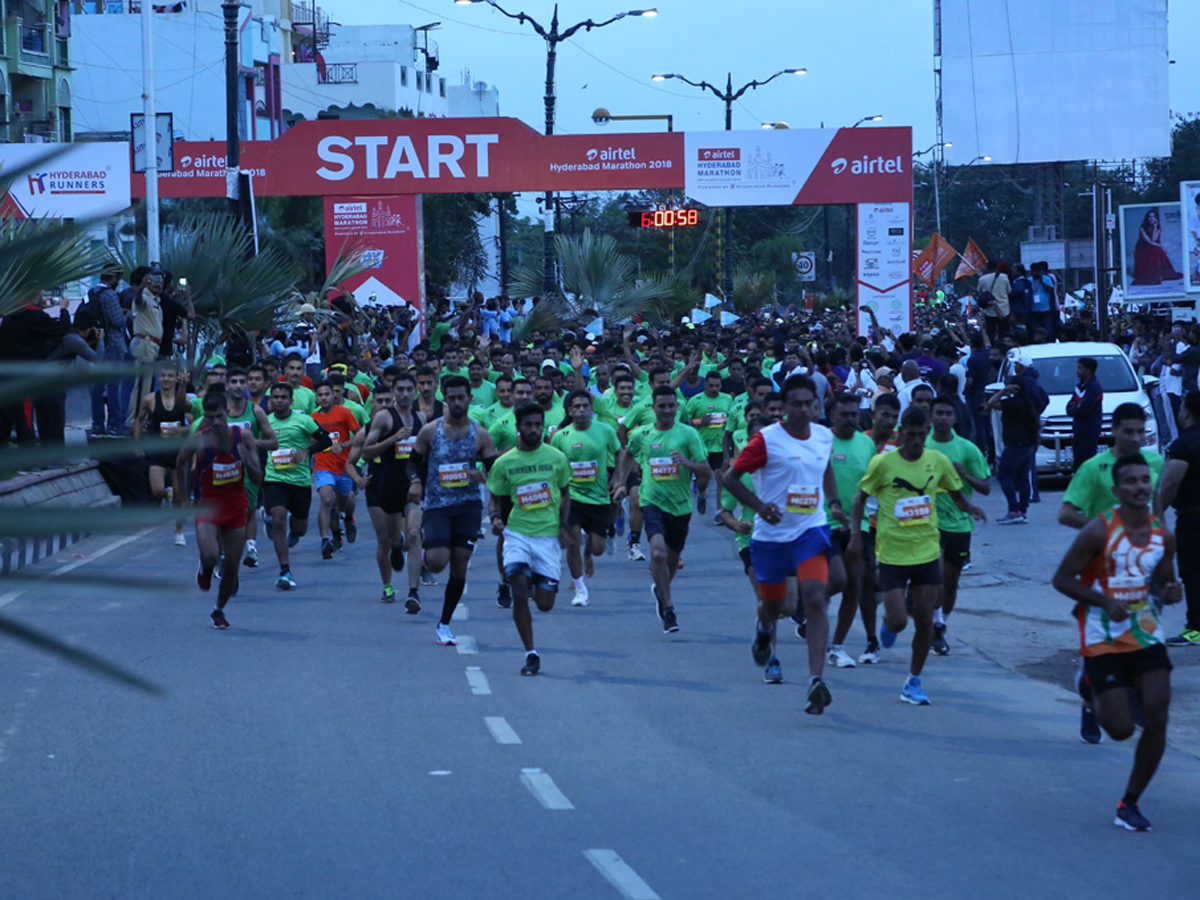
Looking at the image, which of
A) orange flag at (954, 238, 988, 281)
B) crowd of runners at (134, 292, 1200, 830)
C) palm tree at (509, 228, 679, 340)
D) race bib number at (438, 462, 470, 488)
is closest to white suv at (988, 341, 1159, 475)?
crowd of runners at (134, 292, 1200, 830)

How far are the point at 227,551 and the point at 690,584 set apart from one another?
492 centimetres

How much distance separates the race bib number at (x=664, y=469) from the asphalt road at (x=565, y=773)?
116 cm

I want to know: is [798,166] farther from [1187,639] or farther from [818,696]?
[818,696]

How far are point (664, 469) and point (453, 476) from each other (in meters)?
1.79

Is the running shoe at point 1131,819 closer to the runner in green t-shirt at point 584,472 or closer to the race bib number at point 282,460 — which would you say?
the runner in green t-shirt at point 584,472

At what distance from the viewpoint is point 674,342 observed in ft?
96.6

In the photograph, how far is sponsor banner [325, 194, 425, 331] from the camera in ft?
104

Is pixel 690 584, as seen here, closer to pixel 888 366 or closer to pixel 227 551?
pixel 227 551

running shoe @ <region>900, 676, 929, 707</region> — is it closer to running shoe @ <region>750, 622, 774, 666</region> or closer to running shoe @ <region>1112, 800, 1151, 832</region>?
running shoe @ <region>750, 622, 774, 666</region>

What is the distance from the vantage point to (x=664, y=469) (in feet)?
43.3

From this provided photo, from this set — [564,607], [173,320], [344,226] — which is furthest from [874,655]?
[344,226]

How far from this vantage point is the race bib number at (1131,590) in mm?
6844

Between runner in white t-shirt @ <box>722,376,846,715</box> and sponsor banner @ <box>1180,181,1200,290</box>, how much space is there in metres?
25.2

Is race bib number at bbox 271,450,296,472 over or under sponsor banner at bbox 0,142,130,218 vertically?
under
